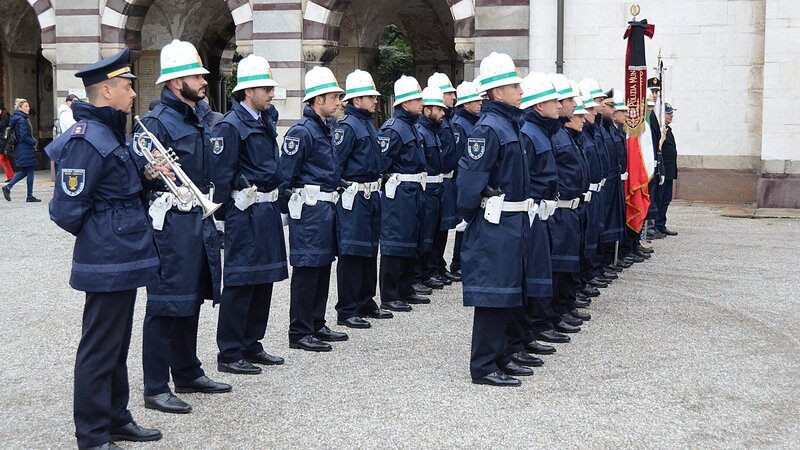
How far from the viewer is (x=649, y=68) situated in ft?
58.1

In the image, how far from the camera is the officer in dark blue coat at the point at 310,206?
7.95m

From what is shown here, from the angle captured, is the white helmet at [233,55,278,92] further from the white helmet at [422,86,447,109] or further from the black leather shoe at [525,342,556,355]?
the white helmet at [422,86,447,109]

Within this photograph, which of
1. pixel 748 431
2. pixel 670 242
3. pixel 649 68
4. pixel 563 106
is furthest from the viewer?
pixel 649 68

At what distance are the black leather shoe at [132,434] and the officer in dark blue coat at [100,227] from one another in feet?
0.61

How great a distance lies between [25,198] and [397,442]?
50.3 feet

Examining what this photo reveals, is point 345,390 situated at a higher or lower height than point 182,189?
lower

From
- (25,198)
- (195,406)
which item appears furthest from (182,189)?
(25,198)

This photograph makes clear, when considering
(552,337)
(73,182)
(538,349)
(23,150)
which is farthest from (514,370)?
(23,150)

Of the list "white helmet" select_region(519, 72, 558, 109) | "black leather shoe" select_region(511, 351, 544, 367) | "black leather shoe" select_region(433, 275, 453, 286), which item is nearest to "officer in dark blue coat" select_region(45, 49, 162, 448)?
"black leather shoe" select_region(511, 351, 544, 367)

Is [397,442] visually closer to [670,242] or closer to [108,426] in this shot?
[108,426]

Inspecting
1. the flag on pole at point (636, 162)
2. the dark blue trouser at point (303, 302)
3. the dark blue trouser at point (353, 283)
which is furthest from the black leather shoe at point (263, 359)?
the flag on pole at point (636, 162)

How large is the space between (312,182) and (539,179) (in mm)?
1663

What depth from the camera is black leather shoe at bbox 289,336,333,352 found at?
7.90 metres

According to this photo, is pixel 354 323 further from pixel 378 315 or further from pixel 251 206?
pixel 251 206
